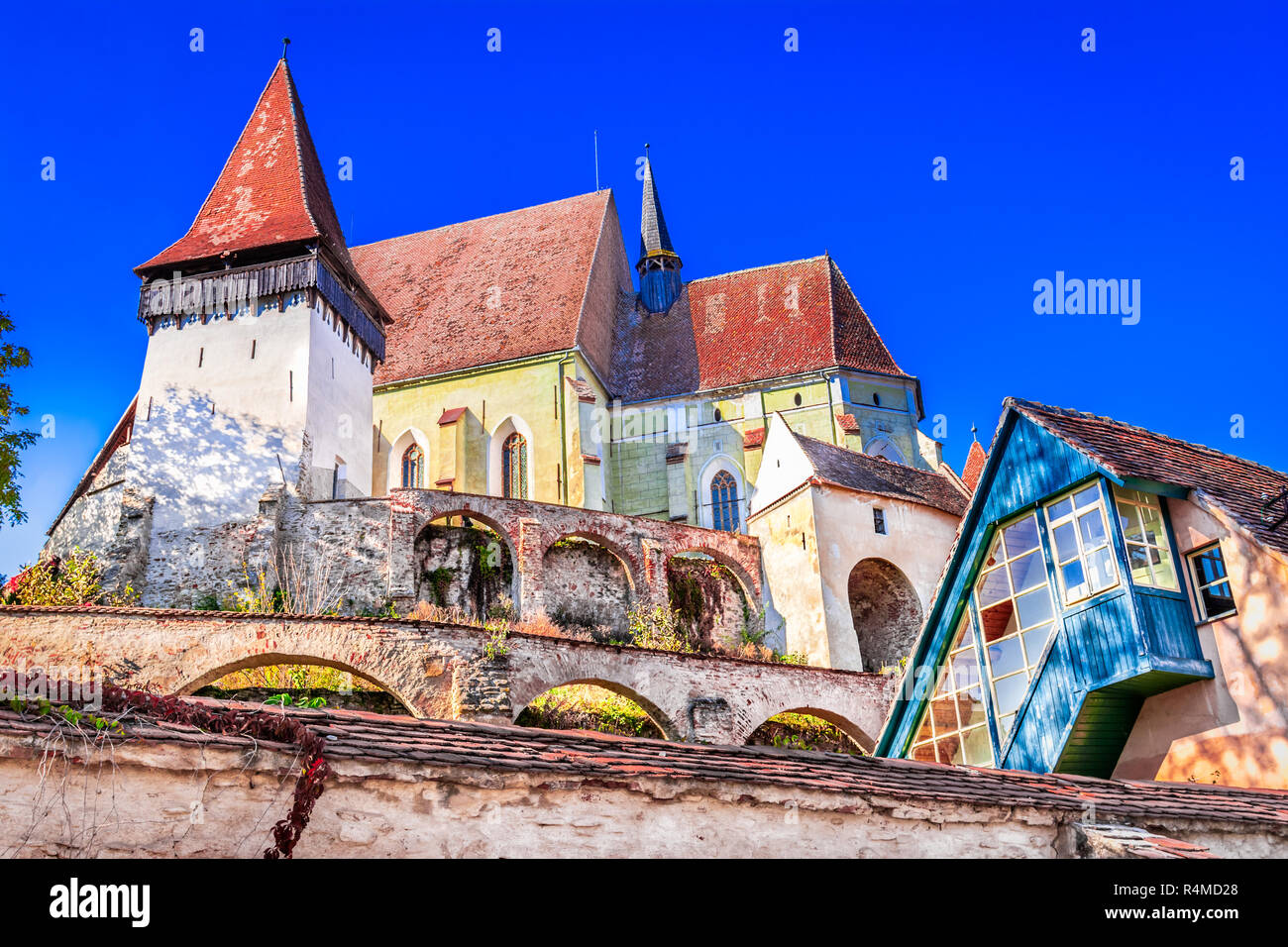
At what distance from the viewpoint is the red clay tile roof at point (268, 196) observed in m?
31.5

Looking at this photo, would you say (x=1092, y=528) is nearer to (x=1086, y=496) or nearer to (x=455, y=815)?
(x=1086, y=496)

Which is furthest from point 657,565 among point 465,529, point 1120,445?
point 1120,445

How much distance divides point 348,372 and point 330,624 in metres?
13.4

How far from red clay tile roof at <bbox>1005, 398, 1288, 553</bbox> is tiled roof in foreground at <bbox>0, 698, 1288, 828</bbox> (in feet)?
16.9

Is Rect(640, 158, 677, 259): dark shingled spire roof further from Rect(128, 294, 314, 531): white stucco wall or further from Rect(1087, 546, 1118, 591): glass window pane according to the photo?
Rect(1087, 546, 1118, 591): glass window pane

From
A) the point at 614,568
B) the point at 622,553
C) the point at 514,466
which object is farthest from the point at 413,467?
the point at 622,553

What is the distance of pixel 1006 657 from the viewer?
15.1m

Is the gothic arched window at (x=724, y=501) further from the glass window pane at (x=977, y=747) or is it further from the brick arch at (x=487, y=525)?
the glass window pane at (x=977, y=747)

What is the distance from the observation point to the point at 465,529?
28641 mm

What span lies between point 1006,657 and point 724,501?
23.6 metres

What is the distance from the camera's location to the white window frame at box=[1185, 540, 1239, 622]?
13.4m

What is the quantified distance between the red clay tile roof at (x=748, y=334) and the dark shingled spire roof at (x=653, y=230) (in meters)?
2.35

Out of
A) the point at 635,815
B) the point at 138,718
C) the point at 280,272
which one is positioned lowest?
the point at 635,815

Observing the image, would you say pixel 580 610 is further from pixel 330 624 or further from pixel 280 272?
pixel 280 272
